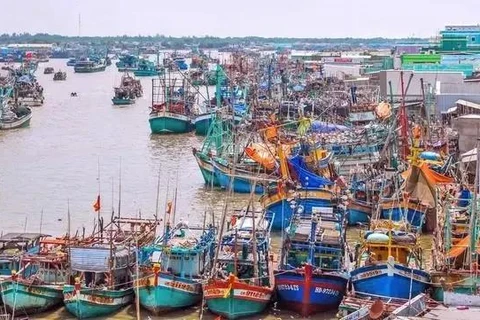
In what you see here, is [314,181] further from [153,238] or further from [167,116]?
[167,116]

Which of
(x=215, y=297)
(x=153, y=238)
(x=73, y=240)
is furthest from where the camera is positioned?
(x=153, y=238)

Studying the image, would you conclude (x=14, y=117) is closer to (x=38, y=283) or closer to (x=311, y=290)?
(x=38, y=283)

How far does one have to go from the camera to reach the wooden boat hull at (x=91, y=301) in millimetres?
15227

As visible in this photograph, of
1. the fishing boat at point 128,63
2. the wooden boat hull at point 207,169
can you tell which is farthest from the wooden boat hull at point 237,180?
the fishing boat at point 128,63

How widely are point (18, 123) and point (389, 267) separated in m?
34.0

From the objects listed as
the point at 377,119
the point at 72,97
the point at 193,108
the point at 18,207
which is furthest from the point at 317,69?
the point at 18,207

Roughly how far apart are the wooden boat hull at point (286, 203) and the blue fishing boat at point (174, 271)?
442 centimetres

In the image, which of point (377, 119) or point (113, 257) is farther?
point (377, 119)

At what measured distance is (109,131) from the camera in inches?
1811

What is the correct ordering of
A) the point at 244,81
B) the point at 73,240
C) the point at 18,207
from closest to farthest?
the point at 73,240 < the point at 18,207 < the point at 244,81

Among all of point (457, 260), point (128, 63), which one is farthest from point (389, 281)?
point (128, 63)

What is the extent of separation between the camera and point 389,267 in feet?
49.4

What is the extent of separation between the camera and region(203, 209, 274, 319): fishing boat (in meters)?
15.1

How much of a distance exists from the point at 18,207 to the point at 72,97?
4238 cm
